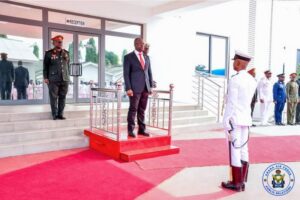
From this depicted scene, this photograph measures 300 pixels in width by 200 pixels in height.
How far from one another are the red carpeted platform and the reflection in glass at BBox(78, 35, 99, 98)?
315 centimetres

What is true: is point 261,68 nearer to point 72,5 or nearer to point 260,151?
point 260,151

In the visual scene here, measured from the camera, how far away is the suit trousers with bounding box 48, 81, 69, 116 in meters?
5.28

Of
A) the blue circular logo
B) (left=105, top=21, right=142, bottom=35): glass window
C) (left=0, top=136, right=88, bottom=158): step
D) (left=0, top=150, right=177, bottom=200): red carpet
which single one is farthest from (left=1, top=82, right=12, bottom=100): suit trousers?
the blue circular logo

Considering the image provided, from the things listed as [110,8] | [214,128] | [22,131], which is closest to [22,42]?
[110,8]

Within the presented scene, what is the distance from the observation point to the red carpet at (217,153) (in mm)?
4211

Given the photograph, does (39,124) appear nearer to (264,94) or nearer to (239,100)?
(239,100)

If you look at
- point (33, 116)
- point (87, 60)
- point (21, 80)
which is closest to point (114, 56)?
point (87, 60)

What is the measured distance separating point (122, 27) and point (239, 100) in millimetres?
6013

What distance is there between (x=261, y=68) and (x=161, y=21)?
3799 millimetres

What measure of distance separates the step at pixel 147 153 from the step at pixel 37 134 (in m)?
1.38

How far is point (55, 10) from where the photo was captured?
718 centimetres

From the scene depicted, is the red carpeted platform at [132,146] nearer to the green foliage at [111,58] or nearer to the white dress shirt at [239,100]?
the white dress shirt at [239,100]

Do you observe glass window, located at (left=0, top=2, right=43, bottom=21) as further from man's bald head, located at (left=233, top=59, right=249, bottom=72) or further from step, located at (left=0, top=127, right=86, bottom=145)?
man's bald head, located at (left=233, top=59, right=249, bottom=72)

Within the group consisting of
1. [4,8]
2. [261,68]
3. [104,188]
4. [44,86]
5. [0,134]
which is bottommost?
[104,188]
